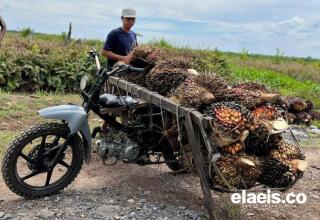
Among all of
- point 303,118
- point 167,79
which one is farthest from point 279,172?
point 303,118

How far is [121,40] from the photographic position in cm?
659

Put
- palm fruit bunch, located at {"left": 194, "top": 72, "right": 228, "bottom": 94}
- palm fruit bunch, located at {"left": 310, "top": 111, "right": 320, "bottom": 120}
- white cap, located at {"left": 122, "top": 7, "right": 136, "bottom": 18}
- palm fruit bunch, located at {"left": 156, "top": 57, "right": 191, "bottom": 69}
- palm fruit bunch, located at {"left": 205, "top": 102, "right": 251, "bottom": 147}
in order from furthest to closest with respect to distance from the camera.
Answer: palm fruit bunch, located at {"left": 310, "top": 111, "right": 320, "bottom": 120} → white cap, located at {"left": 122, "top": 7, "right": 136, "bottom": 18} → palm fruit bunch, located at {"left": 156, "top": 57, "right": 191, "bottom": 69} → palm fruit bunch, located at {"left": 194, "top": 72, "right": 228, "bottom": 94} → palm fruit bunch, located at {"left": 205, "top": 102, "right": 251, "bottom": 147}

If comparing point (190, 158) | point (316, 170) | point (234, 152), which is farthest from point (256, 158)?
point (316, 170)

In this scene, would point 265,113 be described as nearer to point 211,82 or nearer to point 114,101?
point 211,82

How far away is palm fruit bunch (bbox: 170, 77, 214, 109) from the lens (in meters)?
4.07

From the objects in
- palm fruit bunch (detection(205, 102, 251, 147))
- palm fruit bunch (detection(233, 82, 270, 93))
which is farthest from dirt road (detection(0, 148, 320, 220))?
palm fruit bunch (detection(233, 82, 270, 93))

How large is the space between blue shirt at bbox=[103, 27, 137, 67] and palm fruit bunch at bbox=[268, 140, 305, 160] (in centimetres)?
306

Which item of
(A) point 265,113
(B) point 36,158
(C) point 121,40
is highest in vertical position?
(C) point 121,40

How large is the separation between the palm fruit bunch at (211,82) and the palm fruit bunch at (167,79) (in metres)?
0.31

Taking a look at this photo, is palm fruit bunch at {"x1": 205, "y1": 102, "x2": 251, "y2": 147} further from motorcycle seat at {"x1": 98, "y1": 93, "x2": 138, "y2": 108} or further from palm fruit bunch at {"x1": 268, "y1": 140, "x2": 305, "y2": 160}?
motorcycle seat at {"x1": 98, "y1": 93, "x2": 138, "y2": 108}

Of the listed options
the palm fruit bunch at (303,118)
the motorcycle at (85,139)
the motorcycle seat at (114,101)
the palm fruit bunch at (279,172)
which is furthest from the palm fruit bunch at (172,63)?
the palm fruit bunch at (303,118)

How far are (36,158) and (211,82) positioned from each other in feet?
5.76

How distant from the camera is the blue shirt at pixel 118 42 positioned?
657cm

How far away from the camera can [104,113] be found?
4.73m
